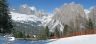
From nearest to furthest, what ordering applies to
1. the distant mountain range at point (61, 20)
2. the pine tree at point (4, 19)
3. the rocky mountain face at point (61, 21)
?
the pine tree at point (4, 19) → the rocky mountain face at point (61, 21) → the distant mountain range at point (61, 20)

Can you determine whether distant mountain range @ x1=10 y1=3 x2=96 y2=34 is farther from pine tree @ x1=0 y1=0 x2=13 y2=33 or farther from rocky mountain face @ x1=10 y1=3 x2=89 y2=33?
pine tree @ x1=0 y1=0 x2=13 y2=33

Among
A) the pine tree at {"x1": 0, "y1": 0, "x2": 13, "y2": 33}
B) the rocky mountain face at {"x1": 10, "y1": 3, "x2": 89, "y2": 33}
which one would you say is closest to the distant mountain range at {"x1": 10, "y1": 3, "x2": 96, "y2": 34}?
the rocky mountain face at {"x1": 10, "y1": 3, "x2": 89, "y2": 33}

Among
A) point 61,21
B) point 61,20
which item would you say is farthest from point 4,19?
point 61,20

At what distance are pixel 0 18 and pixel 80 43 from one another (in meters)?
12.1

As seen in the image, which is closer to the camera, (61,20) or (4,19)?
(4,19)

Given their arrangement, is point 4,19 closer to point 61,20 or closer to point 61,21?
point 61,21

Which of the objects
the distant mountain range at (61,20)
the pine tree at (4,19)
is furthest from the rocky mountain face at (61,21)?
the pine tree at (4,19)

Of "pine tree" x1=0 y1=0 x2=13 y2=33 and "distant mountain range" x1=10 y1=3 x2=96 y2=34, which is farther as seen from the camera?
"distant mountain range" x1=10 y1=3 x2=96 y2=34

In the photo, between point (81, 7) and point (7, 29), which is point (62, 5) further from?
point (7, 29)

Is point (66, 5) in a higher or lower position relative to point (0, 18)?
higher

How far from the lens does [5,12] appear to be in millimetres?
21125

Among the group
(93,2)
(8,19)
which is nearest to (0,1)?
(8,19)

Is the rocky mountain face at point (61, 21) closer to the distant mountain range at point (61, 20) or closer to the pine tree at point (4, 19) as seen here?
the distant mountain range at point (61, 20)

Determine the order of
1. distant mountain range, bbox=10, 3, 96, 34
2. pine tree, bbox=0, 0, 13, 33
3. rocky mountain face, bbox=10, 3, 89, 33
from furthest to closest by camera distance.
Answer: distant mountain range, bbox=10, 3, 96, 34 → rocky mountain face, bbox=10, 3, 89, 33 → pine tree, bbox=0, 0, 13, 33
